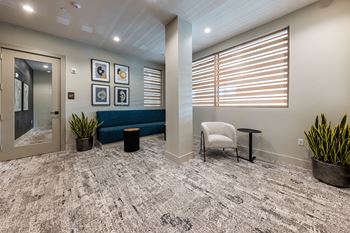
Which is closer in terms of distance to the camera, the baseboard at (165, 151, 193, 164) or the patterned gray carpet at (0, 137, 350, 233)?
the patterned gray carpet at (0, 137, 350, 233)

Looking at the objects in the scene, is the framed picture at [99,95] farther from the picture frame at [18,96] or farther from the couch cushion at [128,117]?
the picture frame at [18,96]

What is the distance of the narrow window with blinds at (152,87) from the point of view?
5250 millimetres

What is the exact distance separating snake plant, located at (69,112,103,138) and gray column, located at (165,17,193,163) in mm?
2135

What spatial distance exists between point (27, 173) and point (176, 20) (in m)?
3.73

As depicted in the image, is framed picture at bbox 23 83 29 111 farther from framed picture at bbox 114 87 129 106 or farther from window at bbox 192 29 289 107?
window at bbox 192 29 289 107

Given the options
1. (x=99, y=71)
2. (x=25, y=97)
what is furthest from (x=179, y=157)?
(x=25, y=97)

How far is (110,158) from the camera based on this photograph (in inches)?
120

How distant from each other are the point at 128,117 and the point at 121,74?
4.56 ft

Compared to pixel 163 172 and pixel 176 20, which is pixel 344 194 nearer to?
pixel 163 172

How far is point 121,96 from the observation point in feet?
15.0

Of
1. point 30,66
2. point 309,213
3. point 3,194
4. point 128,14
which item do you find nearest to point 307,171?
point 309,213

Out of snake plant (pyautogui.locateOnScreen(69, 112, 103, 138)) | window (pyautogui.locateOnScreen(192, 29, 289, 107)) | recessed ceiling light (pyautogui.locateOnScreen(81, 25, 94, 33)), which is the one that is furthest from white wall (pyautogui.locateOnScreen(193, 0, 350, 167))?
snake plant (pyautogui.locateOnScreen(69, 112, 103, 138))

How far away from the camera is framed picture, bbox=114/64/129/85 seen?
14.4 ft

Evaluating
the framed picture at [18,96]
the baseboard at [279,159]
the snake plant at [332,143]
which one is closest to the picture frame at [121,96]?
the framed picture at [18,96]
